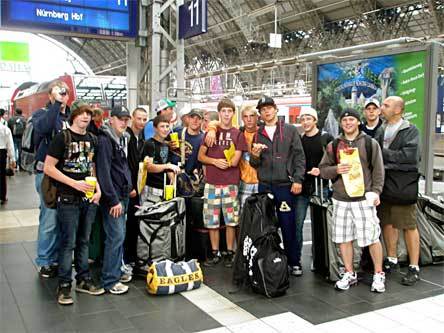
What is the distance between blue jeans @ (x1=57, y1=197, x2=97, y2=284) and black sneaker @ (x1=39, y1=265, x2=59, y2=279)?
549 millimetres

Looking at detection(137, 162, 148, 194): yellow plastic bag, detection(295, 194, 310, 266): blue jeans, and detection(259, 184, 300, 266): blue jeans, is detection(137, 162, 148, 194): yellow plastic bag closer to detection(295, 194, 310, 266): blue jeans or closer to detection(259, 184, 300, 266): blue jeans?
detection(259, 184, 300, 266): blue jeans

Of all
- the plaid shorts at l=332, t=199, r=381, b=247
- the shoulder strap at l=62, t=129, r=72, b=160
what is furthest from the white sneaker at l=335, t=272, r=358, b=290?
the shoulder strap at l=62, t=129, r=72, b=160

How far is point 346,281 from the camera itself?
368cm

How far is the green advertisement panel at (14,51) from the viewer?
25.2 m

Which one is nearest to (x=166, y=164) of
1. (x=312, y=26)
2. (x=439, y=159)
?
(x=439, y=159)

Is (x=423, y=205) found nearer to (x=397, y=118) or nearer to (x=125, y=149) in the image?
(x=397, y=118)

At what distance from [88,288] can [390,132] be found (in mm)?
2753

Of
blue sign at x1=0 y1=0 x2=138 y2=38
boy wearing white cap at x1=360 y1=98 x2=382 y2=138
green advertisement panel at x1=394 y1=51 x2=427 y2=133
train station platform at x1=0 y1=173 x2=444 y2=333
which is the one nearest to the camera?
train station platform at x1=0 y1=173 x2=444 y2=333

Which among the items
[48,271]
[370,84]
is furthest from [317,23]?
[48,271]

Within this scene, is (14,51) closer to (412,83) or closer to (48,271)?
(48,271)

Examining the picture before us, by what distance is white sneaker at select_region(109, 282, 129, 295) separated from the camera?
3.50 metres

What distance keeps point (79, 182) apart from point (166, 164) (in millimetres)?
991

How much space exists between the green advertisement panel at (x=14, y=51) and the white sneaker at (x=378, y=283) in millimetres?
25986

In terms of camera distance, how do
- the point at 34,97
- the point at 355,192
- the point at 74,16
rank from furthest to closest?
the point at 34,97, the point at 74,16, the point at 355,192
